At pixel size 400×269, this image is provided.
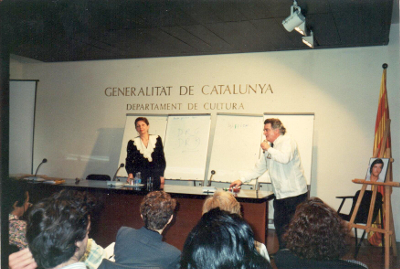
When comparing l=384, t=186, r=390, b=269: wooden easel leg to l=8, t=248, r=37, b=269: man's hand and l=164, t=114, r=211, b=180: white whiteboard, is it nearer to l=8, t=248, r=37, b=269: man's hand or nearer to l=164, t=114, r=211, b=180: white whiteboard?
l=164, t=114, r=211, b=180: white whiteboard

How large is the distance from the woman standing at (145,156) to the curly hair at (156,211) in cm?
207

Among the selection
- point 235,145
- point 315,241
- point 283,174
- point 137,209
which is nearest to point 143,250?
point 315,241

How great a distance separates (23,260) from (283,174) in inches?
109

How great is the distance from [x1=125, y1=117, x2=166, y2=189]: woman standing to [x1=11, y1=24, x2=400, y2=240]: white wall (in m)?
1.71

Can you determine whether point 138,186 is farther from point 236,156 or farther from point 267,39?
point 267,39

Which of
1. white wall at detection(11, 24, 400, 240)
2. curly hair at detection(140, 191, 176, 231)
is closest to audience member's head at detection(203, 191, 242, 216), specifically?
curly hair at detection(140, 191, 176, 231)

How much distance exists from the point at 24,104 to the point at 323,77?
4.80 m

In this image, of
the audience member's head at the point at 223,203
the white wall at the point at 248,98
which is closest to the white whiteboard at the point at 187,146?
the white wall at the point at 248,98

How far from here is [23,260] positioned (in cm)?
140

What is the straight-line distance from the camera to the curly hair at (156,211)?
6.82ft

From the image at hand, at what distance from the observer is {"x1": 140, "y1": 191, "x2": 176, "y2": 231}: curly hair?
208 cm

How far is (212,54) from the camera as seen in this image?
19.2ft

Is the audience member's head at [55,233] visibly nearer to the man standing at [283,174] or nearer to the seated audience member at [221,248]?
the seated audience member at [221,248]

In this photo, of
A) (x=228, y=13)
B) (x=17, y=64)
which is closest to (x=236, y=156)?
(x=228, y=13)
